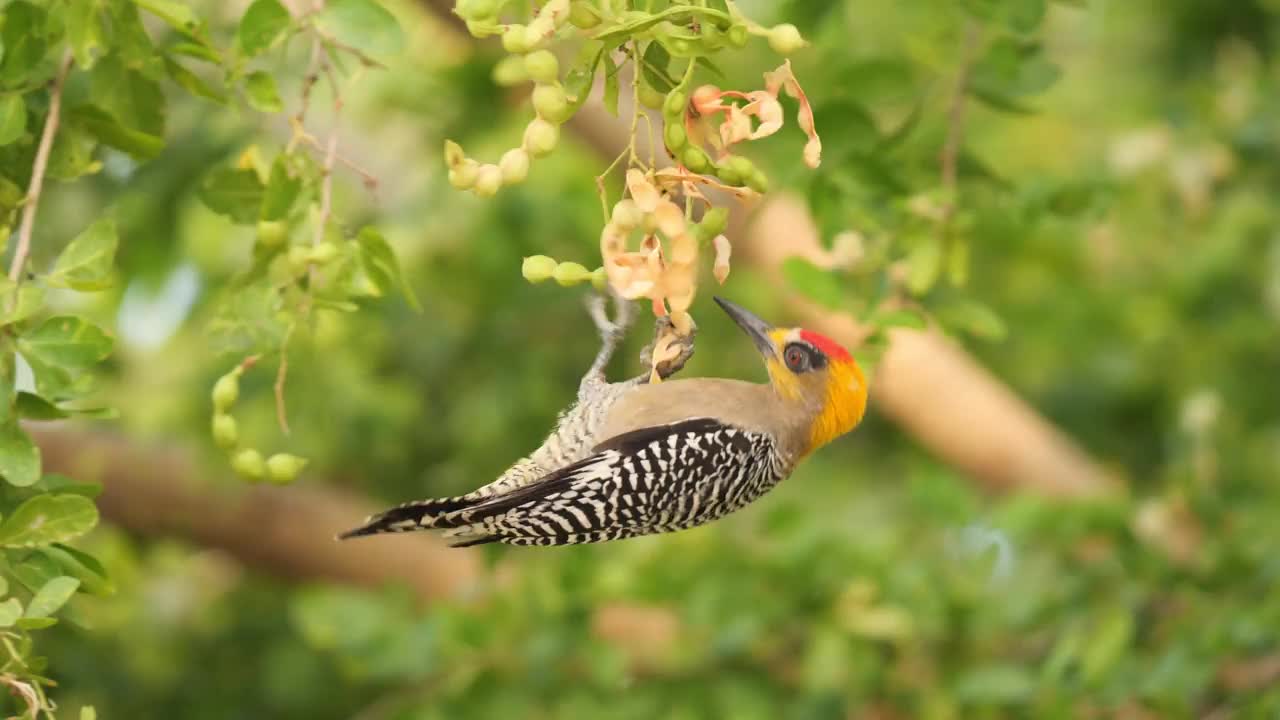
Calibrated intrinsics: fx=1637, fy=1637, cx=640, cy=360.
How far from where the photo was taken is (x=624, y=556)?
4.98m

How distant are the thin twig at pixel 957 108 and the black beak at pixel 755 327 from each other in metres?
0.42

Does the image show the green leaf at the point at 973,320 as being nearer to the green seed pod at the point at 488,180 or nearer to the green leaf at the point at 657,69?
the green leaf at the point at 657,69

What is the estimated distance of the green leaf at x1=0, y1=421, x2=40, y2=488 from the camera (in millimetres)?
2334

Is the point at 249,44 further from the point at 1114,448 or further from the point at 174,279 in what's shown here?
the point at 1114,448

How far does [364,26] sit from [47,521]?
2.97 ft

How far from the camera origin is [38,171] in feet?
8.01

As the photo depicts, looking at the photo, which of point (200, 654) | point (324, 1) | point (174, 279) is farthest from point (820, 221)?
point (200, 654)

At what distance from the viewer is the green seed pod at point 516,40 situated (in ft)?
Result: 6.66

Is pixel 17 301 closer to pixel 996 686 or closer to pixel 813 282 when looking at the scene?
pixel 813 282

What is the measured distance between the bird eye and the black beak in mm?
31

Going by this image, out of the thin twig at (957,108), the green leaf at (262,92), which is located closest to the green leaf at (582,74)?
the green leaf at (262,92)

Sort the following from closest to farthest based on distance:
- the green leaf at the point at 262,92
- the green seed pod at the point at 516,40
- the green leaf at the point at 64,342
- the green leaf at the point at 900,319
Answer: the green seed pod at the point at 516,40, the green leaf at the point at 64,342, the green leaf at the point at 262,92, the green leaf at the point at 900,319

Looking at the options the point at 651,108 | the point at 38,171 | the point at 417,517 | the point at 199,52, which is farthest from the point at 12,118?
the point at 651,108

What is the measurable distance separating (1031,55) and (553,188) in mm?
2803
